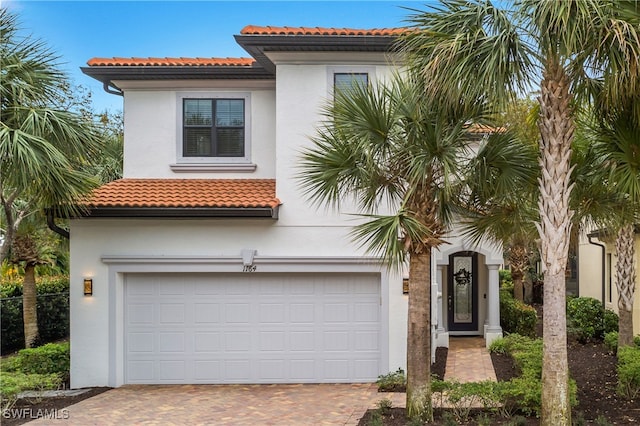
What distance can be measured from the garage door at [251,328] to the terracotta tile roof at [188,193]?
1.60 metres

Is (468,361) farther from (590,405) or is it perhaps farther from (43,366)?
(43,366)

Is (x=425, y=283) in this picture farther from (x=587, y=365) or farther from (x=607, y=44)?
(x=587, y=365)

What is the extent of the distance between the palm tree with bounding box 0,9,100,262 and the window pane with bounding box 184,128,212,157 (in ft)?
10.1

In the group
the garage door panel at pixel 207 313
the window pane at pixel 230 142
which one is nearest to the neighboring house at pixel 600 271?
the window pane at pixel 230 142

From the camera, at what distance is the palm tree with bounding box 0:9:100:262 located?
943 centimetres

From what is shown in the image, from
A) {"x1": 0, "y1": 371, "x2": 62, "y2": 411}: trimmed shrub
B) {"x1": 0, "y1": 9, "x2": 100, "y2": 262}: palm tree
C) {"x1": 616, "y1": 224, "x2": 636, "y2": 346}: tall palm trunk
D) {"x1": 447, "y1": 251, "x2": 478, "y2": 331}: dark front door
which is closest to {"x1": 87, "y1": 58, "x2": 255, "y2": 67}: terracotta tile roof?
{"x1": 0, "y1": 9, "x2": 100, "y2": 262}: palm tree

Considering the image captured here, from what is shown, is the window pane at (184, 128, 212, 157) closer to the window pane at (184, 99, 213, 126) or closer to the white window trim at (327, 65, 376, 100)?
the window pane at (184, 99, 213, 126)

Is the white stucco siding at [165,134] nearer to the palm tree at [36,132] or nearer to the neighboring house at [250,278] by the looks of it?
the neighboring house at [250,278]

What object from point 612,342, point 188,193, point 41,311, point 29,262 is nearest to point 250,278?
point 188,193

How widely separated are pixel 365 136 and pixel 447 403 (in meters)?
4.33

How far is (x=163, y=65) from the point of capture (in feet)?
43.2

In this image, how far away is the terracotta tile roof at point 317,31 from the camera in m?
11.6

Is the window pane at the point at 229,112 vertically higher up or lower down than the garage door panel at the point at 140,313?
higher up

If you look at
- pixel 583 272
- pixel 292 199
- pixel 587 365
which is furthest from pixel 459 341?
pixel 292 199
